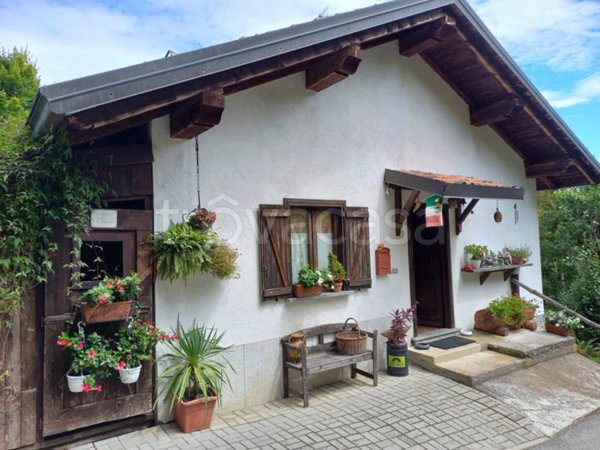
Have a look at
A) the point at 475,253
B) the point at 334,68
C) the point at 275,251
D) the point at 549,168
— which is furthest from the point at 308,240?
the point at 549,168

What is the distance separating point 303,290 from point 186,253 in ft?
5.57

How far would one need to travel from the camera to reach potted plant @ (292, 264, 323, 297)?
17.0 ft

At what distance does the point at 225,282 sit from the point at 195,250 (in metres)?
0.73

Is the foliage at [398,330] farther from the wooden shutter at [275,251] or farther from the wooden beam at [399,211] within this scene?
the wooden shutter at [275,251]

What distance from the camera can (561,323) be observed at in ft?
23.9

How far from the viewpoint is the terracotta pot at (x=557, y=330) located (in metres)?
7.16

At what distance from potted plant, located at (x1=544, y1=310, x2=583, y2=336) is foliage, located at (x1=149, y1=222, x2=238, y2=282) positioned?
6.14 meters

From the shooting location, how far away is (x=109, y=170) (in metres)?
4.09

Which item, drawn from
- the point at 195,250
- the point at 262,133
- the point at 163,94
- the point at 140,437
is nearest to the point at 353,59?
the point at 262,133

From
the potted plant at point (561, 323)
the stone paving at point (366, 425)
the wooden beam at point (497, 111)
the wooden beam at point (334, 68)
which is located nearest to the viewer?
the stone paving at point (366, 425)

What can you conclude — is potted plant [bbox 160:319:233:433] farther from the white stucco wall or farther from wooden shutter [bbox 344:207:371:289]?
wooden shutter [bbox 344:207:371:289]

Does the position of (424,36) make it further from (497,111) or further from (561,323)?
(561,323)

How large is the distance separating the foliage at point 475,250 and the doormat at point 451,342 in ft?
4.75

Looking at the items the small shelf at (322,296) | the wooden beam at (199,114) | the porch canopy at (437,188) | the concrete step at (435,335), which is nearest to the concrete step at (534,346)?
the concrete step at (435,335)
